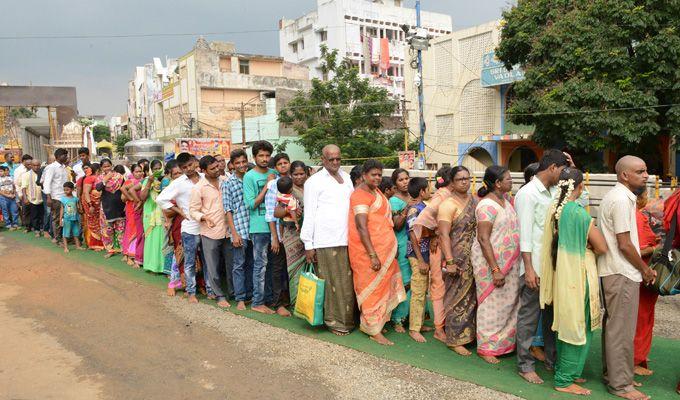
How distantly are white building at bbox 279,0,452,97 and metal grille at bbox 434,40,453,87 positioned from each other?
17.1 meters

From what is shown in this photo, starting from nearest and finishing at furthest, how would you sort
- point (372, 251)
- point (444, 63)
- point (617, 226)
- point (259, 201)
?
1. point (617, 226)
2. point (372, 251)
3. point (259, 201)
4. point (444, 63)

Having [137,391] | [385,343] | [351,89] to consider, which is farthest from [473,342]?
[351,89]

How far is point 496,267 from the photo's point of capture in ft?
13.5

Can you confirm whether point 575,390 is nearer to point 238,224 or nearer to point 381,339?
point 381,339

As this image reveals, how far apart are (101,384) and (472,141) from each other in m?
23.6

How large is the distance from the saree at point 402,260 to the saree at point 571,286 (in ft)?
5.11

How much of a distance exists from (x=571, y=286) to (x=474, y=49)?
23.1 meters

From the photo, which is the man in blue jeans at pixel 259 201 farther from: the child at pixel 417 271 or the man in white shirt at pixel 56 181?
the man in white shirt at pixel 56 181

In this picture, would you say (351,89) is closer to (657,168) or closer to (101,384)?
(657,168)

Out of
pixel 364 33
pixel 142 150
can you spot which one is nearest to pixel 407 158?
pixel 142 150

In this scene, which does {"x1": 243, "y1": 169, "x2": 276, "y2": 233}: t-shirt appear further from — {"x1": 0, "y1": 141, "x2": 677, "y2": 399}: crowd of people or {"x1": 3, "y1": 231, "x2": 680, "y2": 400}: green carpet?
{"x1": 3, "y1": 231, "x2": 680, "y2": 400}: green carpet

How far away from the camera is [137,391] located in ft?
12.5

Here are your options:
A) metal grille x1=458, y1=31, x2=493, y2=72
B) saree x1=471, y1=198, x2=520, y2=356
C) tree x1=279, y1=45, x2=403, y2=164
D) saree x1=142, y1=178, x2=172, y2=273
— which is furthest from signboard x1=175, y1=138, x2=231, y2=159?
saree x1=471, y1=198, x2=520, y2=356

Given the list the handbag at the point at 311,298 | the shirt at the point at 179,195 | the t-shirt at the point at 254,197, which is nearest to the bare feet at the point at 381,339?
the handbag at the point at 311,298
